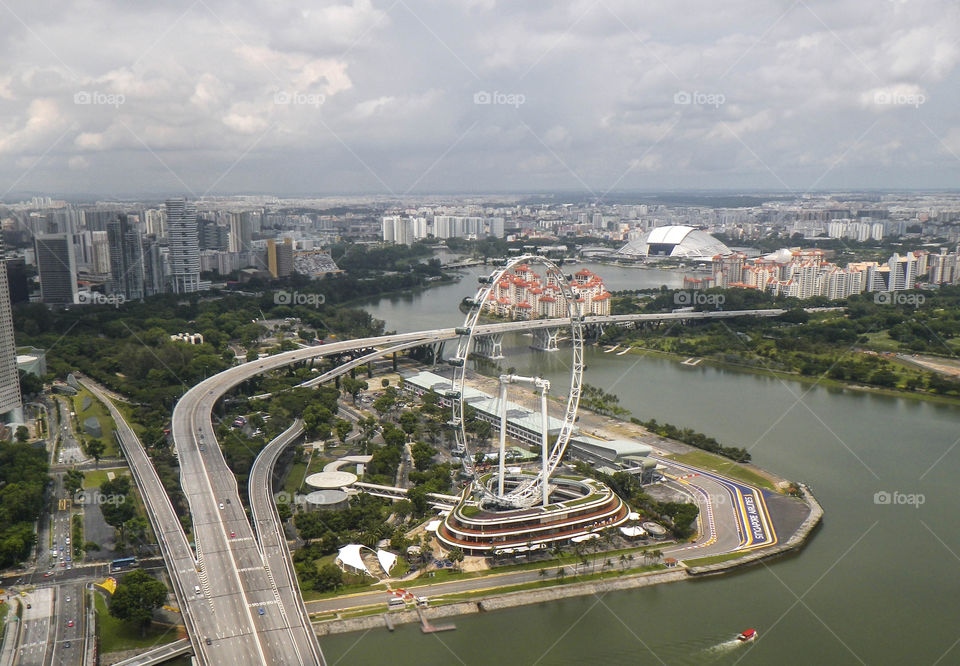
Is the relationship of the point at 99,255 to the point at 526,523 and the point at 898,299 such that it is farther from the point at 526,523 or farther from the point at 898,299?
the point at 898,299

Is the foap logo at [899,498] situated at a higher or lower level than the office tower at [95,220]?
lower

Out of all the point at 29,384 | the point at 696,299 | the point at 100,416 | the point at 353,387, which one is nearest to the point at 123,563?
the point at 100,416

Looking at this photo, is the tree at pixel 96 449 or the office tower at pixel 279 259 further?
the office tower at pixel 279 259

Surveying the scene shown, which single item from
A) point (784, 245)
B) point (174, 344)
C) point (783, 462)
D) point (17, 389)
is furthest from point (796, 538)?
point (784, 245)

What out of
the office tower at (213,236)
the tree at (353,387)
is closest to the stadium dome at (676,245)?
the office tower at (213,236)

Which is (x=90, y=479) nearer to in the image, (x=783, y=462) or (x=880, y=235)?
(x=783, y=462)

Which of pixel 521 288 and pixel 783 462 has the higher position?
pixel 521 288

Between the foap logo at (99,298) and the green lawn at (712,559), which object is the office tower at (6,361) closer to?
the green lawn at (712,559)
